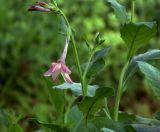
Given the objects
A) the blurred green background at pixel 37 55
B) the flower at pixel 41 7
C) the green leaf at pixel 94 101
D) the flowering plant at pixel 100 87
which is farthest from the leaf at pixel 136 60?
the blurred green background at pixel 37 55

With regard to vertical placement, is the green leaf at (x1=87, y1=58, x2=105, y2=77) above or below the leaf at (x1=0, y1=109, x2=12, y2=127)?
above

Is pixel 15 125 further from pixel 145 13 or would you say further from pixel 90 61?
pixel 145 13

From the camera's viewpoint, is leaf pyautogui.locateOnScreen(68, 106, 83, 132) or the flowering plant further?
leaf pyautogui.locateOnScreen(68, 106, 83, 132)

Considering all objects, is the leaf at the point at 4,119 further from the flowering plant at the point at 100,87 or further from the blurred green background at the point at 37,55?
the blurred green background at the point at 37,55

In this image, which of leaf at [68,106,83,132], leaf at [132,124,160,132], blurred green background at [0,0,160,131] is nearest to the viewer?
leaf at [132,124,160,132]

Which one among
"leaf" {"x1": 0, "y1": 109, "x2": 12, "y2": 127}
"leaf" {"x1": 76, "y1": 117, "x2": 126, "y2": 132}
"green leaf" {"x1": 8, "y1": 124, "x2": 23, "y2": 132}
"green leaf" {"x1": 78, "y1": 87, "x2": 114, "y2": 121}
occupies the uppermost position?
"green leaf" {"x1": 78, "y1": 87, "x2": 114, "y2": 121}

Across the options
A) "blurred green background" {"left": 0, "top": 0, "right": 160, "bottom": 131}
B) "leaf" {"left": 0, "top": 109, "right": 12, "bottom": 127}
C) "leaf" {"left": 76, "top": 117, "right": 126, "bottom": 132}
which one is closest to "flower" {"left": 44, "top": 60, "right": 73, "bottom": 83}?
"leaf" {"left": 76, "top": 117, "right": 126, "bottom": 132}

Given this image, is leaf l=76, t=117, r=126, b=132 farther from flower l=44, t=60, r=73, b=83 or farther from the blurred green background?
the blurred green background

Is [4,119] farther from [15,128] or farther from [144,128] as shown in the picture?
[144,128]
